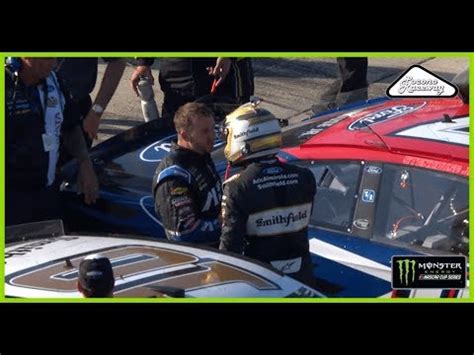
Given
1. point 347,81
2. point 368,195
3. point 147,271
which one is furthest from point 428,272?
point 347,81

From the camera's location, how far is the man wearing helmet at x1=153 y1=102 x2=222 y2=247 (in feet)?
18.6

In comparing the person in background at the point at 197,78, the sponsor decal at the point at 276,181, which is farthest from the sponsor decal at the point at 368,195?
the person in background at the point at 197,78

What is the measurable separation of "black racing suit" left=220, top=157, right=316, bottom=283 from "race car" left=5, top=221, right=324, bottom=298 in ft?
0.78

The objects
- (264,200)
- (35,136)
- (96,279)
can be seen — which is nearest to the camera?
(96,279)

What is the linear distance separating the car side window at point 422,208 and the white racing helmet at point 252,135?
0.70 meters

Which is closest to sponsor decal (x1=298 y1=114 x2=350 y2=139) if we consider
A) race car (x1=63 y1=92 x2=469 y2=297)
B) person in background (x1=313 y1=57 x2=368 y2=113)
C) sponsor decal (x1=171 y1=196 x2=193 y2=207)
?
race car (x1=63 y1=92 x2=469 y2=297)

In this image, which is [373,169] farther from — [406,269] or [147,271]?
[147,271]

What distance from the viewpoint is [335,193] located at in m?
6.09

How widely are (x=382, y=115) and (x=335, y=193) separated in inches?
23.4

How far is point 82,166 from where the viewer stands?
254 inches

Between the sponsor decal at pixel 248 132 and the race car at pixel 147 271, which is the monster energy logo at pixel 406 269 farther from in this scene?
the sponsor decal at pixel 248 132

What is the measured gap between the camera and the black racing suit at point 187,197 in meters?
5.67

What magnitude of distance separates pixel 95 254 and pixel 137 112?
437 cm
